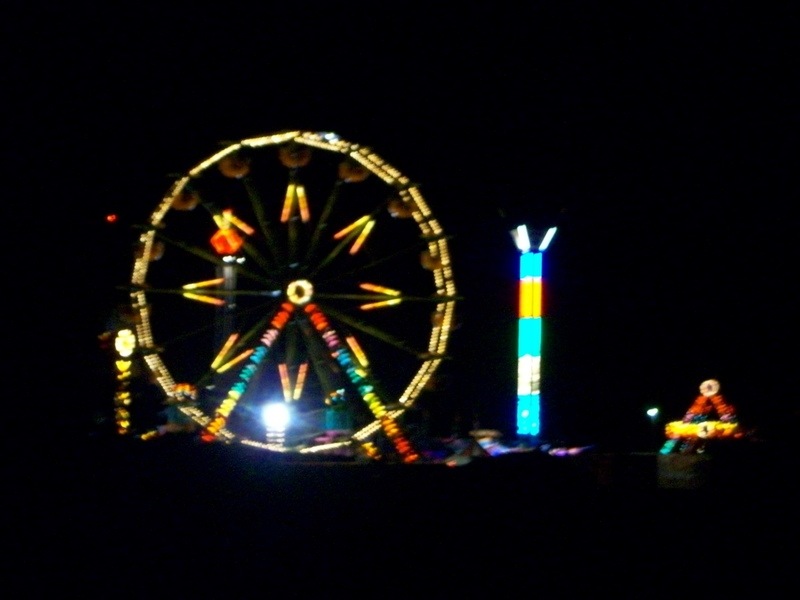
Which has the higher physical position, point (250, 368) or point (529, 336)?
point (529, 336)

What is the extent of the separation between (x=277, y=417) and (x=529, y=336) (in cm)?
435

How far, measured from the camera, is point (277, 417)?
569 inches

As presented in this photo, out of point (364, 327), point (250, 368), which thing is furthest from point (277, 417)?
point (364, 327)

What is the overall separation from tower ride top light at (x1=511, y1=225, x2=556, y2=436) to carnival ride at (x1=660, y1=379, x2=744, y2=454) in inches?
84.1

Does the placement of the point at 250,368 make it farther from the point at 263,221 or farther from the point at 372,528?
the point at 372,528

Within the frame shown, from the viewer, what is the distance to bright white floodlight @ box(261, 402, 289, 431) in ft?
47.0

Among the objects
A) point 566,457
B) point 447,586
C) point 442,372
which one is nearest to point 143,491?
point 447,586

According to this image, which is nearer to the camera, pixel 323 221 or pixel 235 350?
pixel 235 350

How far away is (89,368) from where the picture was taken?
10820 mm

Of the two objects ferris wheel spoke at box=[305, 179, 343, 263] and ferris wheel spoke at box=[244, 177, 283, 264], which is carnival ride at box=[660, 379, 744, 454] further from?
ferris wheel spoke at box=[244, 177, 283, 264]

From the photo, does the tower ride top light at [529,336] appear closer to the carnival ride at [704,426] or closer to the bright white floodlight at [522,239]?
the bright white floodlight at [522,239]

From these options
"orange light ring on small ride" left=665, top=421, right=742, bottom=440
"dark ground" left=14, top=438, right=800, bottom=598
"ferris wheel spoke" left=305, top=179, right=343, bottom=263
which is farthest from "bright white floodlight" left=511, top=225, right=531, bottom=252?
"dark ground" left=14, top=438, right=800, bottom=598

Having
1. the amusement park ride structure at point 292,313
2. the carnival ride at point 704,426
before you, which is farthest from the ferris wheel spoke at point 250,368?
the carnival ride at point 704,426

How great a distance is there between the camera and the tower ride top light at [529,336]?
16.7 metres
